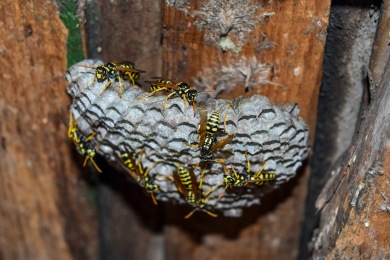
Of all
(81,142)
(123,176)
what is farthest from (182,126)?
(123,176)

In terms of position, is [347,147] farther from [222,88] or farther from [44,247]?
[44,247]

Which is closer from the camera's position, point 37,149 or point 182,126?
point 182,126

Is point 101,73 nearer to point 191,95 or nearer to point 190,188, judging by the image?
point 191,95

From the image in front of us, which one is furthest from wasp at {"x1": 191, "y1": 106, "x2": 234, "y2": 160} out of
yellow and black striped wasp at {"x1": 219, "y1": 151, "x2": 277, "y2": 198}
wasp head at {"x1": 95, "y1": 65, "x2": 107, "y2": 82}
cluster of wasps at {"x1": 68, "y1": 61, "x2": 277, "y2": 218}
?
wasp head at {"x1": 95, "y1": 65, "x2": 107, "y2": 82}

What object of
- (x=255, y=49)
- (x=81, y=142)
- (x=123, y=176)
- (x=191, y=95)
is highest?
(x=255, y=49)

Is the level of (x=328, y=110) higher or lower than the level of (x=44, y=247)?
higher

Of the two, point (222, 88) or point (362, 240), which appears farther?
point (222, 88)

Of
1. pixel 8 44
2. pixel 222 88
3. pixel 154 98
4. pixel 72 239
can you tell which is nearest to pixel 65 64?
pixel 8 44

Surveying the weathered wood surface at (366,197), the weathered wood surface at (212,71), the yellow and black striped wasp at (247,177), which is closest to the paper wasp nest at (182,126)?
the yellow and black striped wasp at (247,177)
